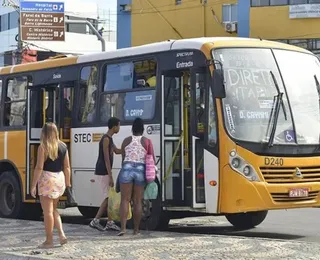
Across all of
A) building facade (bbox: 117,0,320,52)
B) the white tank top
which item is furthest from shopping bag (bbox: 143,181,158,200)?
building facade (bbox: 117,0,320,52)

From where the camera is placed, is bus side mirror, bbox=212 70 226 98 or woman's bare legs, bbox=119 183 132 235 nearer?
bus side mirror, bbox=212 70 226 98

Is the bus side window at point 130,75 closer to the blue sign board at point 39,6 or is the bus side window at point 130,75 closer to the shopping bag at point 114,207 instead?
the shopping bag at point 114,207

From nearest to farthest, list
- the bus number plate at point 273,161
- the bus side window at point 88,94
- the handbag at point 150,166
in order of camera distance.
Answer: the bus number plate at point 273,161 < the handbag at point 150,166 < the bus side window at point 88,94

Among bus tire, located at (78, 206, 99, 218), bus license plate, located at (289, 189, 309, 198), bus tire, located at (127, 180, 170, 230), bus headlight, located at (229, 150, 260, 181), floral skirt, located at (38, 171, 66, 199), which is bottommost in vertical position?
bus tire, located at (78, 206, 99, 218)

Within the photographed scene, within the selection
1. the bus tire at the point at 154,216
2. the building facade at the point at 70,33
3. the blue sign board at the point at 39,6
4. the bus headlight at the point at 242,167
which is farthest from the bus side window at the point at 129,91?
the building facade at the point at 70,33

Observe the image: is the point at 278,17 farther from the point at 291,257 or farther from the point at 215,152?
the point at 291,257

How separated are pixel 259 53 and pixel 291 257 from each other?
3.95 meters

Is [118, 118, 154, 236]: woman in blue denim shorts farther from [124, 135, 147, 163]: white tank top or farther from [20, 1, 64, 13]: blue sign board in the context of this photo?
[20, 1, 64, 13]: blue sign board

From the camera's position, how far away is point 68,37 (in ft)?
207

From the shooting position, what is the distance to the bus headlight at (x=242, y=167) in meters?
10.7

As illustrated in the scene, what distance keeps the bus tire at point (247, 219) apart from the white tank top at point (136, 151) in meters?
2.68

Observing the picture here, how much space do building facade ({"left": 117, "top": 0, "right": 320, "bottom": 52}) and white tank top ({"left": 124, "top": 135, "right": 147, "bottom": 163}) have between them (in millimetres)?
26545

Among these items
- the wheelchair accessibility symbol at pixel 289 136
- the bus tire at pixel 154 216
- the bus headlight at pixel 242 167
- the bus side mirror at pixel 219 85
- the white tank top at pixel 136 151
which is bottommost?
the bus tire at pixel 154 216

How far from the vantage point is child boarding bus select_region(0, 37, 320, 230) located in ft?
35.3
